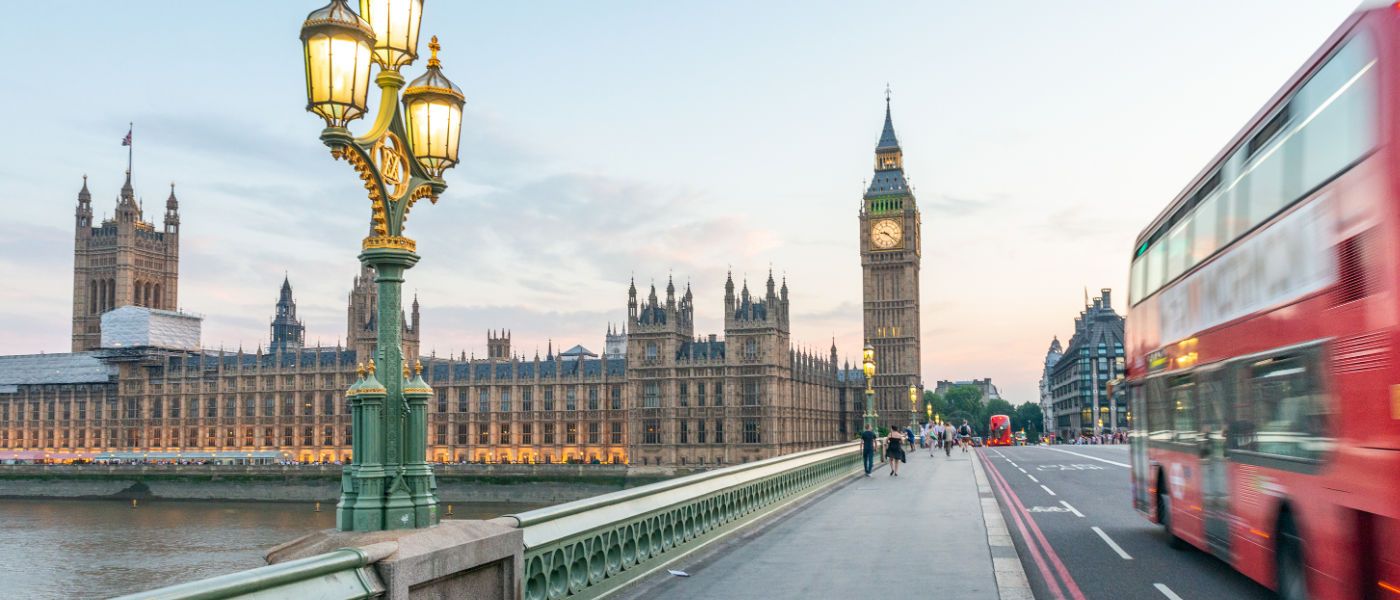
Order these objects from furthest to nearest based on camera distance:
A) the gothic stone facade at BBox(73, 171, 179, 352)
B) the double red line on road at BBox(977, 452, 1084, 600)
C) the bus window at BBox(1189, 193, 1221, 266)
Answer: the gothic stone facade at BBox(73, 171, 179, 352), the double red line on road at BBox(977, 452, 1084, 600), the bus window at BBox(1189, 193, 1221, 266)

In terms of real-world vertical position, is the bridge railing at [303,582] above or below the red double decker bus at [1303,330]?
below

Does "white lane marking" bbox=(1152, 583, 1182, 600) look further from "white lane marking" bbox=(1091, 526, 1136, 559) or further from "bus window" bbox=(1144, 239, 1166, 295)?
"bus window" bbox=(1144, 239, 1166, 295)

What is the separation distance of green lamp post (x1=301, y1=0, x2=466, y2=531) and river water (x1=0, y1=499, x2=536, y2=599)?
25254 millimetres

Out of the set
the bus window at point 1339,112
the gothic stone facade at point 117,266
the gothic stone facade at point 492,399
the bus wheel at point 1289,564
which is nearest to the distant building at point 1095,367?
the gothic stone facade at point 492,399

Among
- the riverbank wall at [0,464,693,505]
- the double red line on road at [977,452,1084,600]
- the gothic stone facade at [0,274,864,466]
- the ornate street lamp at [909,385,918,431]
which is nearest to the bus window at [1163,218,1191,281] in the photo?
the double red line on road at [977,452,1084,600]

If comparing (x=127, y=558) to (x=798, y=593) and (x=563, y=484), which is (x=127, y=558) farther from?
(x=798, y=593)

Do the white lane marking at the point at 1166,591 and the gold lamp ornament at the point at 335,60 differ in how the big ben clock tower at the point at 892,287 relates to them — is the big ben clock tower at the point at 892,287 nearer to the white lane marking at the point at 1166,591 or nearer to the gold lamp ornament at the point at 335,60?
the white lane marking at the point at 1166,591

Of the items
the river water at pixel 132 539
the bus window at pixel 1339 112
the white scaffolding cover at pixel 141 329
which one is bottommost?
the river water at pixel 132 539

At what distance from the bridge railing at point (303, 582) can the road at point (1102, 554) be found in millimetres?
8658

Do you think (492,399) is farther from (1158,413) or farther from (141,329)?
(1158,413)

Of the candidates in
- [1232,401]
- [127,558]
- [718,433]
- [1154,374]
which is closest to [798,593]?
[1232,401]

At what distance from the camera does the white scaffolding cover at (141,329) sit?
412ft

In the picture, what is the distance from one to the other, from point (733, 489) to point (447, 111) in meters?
11.4

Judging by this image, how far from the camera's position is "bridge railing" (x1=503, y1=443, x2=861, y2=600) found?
34.5ft
